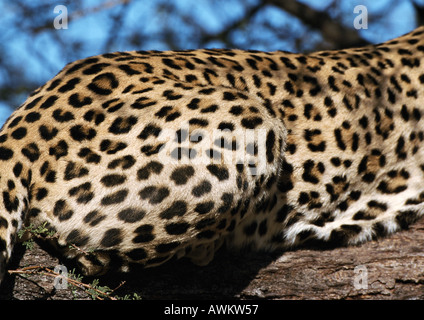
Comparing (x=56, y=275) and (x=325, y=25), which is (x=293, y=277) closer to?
(x=56, y=275)

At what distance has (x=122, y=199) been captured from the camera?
11.1ft

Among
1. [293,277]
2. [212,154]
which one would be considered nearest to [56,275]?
[212,154]

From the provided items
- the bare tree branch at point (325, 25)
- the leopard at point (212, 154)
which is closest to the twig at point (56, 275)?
the leopard at point (212, 154)

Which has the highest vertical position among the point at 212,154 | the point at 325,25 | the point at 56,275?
the point at 325,25

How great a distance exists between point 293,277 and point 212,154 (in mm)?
909

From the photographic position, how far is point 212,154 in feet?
11.3

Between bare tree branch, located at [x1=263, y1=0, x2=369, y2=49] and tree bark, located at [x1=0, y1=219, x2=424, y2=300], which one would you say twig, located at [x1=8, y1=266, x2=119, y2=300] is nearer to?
tree bark, located at [x1=0, y1=219, x2=424, y2=300]

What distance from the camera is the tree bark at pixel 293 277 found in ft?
11.9

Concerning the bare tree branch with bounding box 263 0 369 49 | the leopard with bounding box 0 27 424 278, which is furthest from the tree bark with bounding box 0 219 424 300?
the bare tree branch with bounding box 263 0 369 49

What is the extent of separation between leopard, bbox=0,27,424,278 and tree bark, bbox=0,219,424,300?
11cm

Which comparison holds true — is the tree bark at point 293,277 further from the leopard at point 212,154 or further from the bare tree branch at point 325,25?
the bare tree branch at point 325,25

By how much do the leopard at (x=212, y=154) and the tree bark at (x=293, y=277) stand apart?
0.11 m

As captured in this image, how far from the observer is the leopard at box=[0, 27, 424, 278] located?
3.39 metres
